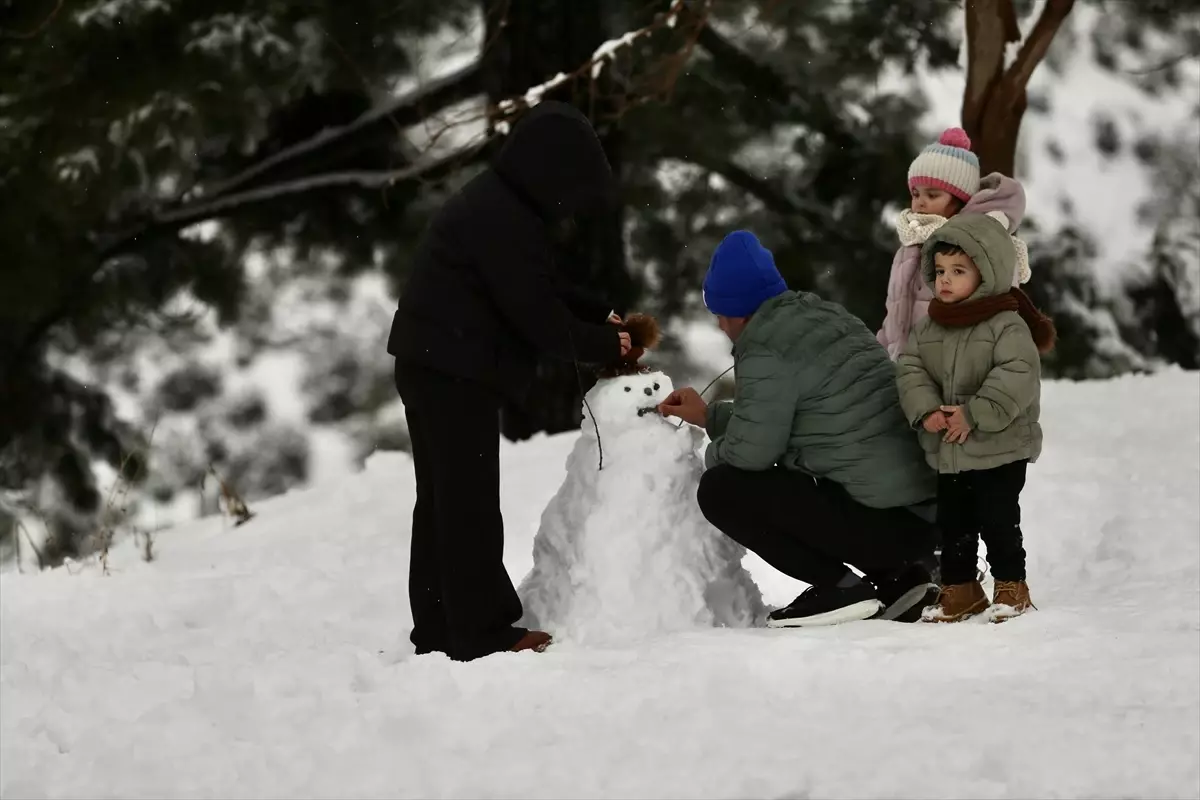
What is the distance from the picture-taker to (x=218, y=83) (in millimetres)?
8023

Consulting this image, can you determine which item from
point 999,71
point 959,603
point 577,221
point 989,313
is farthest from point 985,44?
point 959,603

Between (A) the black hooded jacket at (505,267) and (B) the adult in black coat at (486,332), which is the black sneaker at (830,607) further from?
(A) the black hooded jacket at (505,267)

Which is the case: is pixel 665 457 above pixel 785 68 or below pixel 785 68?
below

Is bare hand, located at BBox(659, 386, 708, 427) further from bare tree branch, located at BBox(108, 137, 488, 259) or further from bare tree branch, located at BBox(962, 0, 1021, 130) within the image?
bare tree branch, located at BBox(108, 137, 488, 259)

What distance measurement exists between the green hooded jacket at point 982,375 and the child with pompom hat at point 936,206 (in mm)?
502

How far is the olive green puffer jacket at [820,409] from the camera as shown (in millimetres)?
3506

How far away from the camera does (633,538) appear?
3547 mm

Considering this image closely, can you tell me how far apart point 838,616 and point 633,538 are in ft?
1.96

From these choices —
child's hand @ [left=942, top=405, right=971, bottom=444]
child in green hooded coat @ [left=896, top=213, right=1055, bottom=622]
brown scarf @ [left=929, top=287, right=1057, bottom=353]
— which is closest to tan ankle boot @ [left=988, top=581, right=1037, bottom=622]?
child in green hooded coat @ [left=896, top=213, right=1055, bottom=622]

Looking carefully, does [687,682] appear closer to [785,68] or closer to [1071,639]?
[1071,639]

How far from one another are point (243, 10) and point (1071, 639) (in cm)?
673

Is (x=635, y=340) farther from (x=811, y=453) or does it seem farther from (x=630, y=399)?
(x=811, y=453)

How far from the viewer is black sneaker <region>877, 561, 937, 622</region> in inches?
143

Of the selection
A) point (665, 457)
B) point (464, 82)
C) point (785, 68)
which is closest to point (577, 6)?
point (464, 82)
